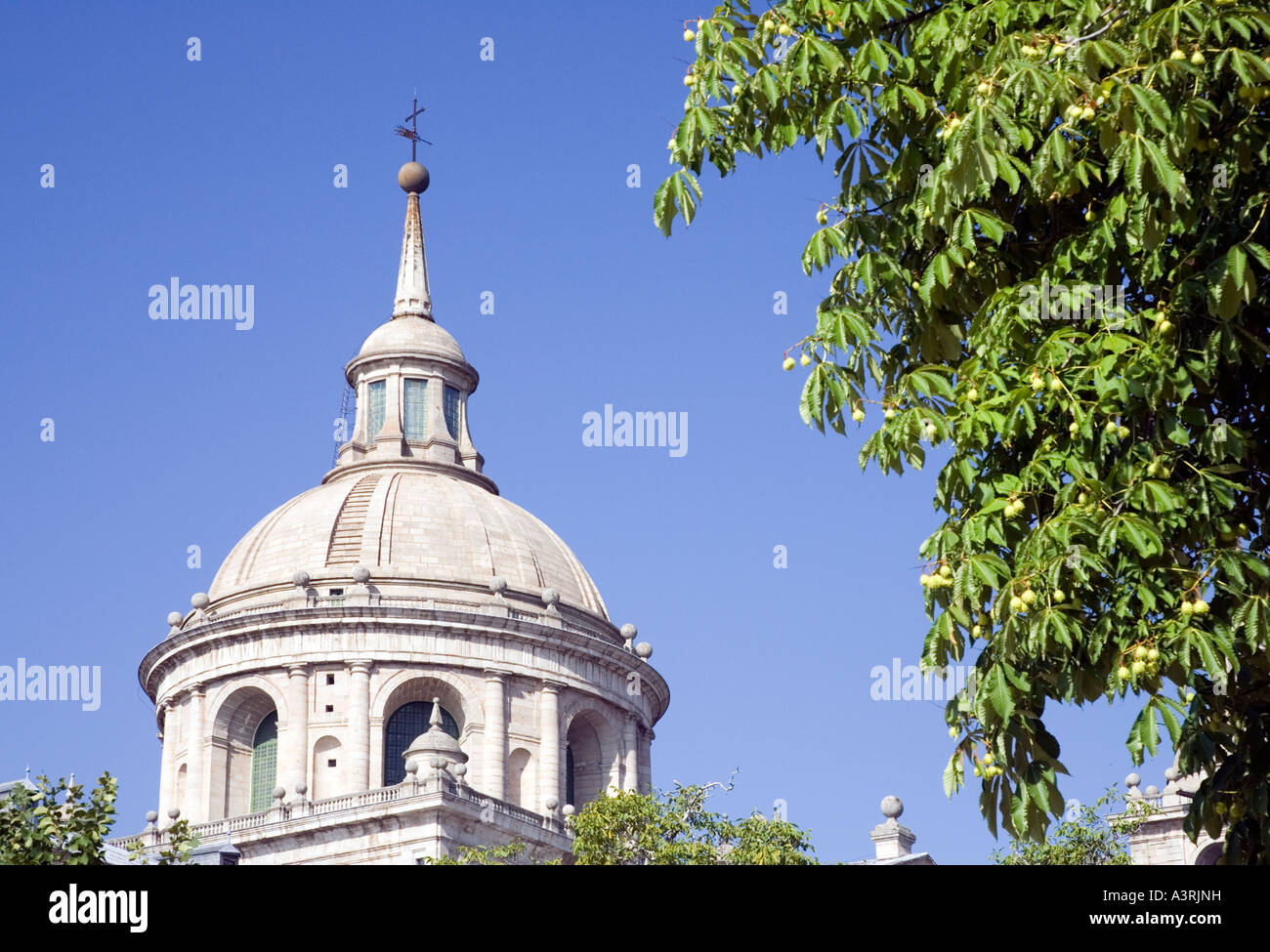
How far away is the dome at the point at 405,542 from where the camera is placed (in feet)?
227

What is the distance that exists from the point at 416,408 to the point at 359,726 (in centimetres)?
1574

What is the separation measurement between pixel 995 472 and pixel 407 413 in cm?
6282

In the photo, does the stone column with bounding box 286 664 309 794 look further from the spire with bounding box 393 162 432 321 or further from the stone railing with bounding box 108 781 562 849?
the spire with bounding box 393 162 432 321

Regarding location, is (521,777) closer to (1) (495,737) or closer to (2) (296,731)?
(1) (495,737)

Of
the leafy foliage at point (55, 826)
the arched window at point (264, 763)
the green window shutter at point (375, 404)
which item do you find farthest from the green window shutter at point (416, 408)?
the leafy foliage at point (55, 826)

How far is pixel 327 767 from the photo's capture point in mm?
65250

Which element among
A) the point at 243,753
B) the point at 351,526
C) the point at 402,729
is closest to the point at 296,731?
the point at 243,753

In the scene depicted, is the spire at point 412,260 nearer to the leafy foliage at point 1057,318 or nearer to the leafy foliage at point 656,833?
the leafy foliage at point 656,833

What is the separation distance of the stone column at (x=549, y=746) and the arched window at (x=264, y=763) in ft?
28.2

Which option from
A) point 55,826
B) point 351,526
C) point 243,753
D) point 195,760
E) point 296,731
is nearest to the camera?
point 55,826

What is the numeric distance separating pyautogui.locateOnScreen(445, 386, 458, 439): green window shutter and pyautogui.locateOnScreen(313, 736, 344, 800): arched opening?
15.7 meters

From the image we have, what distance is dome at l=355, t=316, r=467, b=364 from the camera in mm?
77062
